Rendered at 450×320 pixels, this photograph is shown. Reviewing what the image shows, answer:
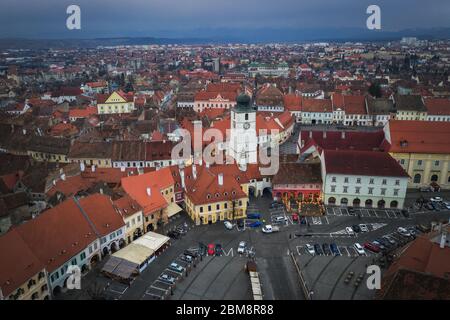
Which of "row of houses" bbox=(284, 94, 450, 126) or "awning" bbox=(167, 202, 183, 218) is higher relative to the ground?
"row of houses" bbox=(284, 94, 450, 126)

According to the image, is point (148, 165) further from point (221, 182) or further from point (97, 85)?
point (97, 85)

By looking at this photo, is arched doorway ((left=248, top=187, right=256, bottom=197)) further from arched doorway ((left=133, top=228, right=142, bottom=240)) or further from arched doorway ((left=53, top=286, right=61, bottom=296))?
arched doorway ((left=53, top=286, right=61, bottom=296))

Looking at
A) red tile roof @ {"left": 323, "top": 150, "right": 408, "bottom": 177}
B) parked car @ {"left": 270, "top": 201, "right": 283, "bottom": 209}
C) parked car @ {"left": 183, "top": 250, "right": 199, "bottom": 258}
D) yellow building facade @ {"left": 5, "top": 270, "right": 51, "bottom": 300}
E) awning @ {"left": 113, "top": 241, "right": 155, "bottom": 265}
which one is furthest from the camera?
parked car @ {"left": 270, "top": 201, "right": 283, "bottom": 209}

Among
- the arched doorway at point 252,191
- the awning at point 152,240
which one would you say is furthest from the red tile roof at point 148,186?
the arched doorway at point 252,191

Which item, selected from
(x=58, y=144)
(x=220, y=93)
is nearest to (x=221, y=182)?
(x=58, y=144)

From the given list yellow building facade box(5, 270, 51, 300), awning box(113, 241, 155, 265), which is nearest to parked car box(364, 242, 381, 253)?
awning box(113, 241, 155, 265)
